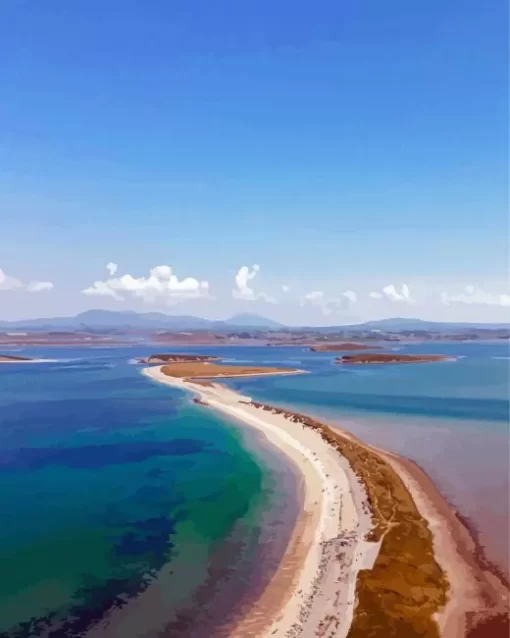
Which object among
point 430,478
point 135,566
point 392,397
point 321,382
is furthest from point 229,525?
point 321,382

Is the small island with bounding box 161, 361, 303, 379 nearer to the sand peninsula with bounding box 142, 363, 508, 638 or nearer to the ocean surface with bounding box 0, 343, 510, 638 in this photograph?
the ocean surface with bounding box 0, 343, 510, 638

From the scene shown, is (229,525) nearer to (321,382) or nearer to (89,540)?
(89,540)

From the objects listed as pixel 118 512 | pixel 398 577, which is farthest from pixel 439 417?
pixel 118 512

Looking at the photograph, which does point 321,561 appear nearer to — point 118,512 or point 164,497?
point 118,512

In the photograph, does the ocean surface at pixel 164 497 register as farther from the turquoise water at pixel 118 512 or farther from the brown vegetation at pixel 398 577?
the brown vegetation at pixel 398 577

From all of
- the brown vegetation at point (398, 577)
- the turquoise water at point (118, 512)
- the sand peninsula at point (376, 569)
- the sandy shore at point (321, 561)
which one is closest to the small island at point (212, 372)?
the turquoise water at point (118, 512)

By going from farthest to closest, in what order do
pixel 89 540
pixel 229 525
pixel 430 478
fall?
pixel 430 478 → pixel 229 525 → pixel 89 540
